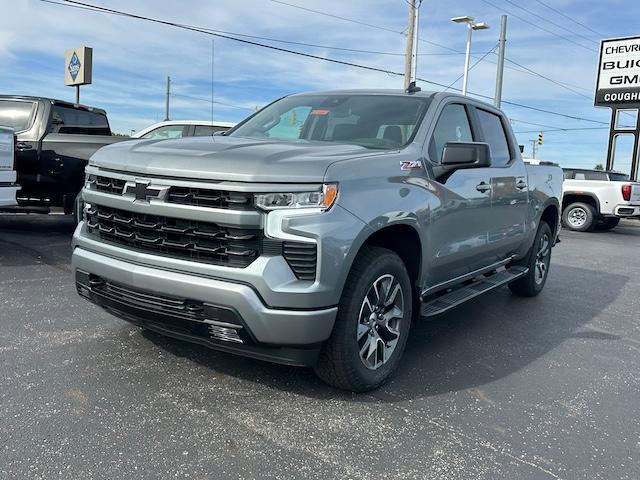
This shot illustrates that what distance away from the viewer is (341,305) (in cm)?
320

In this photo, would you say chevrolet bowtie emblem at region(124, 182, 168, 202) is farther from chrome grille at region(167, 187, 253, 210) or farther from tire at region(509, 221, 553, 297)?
tire at region(509, 221, 553, 297)

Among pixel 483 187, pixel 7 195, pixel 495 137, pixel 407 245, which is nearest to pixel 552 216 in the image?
pixel 495 137

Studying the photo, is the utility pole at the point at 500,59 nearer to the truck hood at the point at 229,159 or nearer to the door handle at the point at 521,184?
the door handle at the point at 521,184

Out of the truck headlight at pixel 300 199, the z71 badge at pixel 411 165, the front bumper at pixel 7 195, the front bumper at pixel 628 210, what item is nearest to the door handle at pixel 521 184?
the z71 badge at pixel 411 165

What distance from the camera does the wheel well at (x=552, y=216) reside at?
666 centimetres

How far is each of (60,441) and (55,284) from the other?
3.37 metres

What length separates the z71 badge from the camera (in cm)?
367

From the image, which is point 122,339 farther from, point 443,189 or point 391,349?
point 443,189

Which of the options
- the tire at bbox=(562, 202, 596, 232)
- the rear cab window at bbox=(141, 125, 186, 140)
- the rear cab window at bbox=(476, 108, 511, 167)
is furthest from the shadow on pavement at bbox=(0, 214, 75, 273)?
the tire at bbox=(562, 202, 596, 232)

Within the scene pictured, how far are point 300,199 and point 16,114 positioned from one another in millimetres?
7240

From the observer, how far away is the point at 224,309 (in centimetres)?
294

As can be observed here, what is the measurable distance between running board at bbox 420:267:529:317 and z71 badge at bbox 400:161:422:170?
95cm

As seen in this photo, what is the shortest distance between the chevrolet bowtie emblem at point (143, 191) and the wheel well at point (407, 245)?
1366 millimetres

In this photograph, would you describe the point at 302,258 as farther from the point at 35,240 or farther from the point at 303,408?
the point at 35,240
